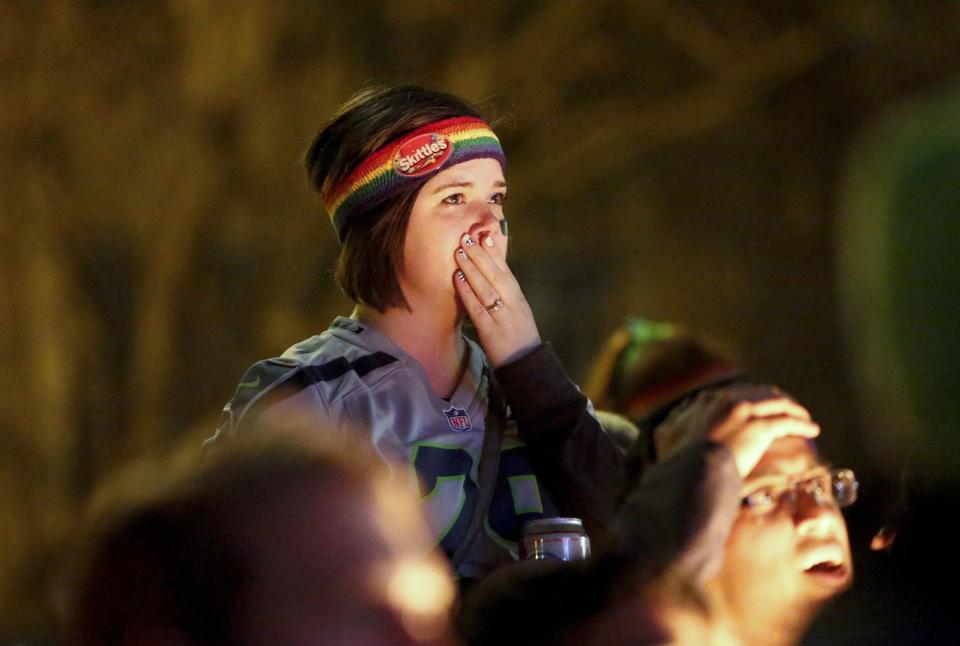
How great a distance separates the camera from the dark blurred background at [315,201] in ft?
20.1

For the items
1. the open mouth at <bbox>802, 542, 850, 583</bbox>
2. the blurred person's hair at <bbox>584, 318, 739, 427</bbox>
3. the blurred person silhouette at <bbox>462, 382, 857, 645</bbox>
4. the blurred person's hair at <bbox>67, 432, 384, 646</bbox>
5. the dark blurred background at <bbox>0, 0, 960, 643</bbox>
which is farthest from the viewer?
the dark blurred background at <bbox>0, 0, 960, 643</bbox>

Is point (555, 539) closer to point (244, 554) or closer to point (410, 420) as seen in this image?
point (410, 420)

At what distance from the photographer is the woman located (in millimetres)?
2160

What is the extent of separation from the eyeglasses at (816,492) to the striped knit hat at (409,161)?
1.02 meters

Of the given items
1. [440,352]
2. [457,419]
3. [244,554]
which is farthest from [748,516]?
[440,352]

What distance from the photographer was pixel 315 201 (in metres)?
5.93

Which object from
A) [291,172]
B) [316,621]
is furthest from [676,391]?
[291,172]

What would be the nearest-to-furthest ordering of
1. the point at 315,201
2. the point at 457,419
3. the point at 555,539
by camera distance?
the point at 555,539
the point at 457,419
the point at 315,201

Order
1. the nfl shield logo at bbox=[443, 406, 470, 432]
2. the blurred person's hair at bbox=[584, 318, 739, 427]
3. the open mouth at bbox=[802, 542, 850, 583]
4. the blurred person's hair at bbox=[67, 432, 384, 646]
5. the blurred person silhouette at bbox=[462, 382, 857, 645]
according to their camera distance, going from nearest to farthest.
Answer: the blurred person's hair at bbox=[67, 432, 384, 646] < the blurred person silhouette at bbox=[462, 382, 857, 645] < the open mouth at bbox=[802, 542, 850, 583] < the blurred person's hair at bbox=[584, 318, 739, 427] < the nfl shield logo at bbox=[443, 406, 470, 432]

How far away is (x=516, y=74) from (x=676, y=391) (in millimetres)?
5048

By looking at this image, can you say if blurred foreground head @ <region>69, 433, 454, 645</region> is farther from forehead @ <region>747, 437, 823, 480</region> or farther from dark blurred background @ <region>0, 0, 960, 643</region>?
dark blurred background @ <region>0, 0, 960, 643</region>

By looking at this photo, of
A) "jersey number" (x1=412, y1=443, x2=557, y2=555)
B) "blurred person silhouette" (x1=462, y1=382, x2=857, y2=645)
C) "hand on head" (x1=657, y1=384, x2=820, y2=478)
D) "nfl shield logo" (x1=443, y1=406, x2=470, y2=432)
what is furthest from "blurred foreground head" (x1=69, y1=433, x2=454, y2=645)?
"nfl shield logo" (x1=443, y1=406, x2=470, y2=432)

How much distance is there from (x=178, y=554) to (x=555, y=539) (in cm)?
105

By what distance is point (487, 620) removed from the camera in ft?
4.57
